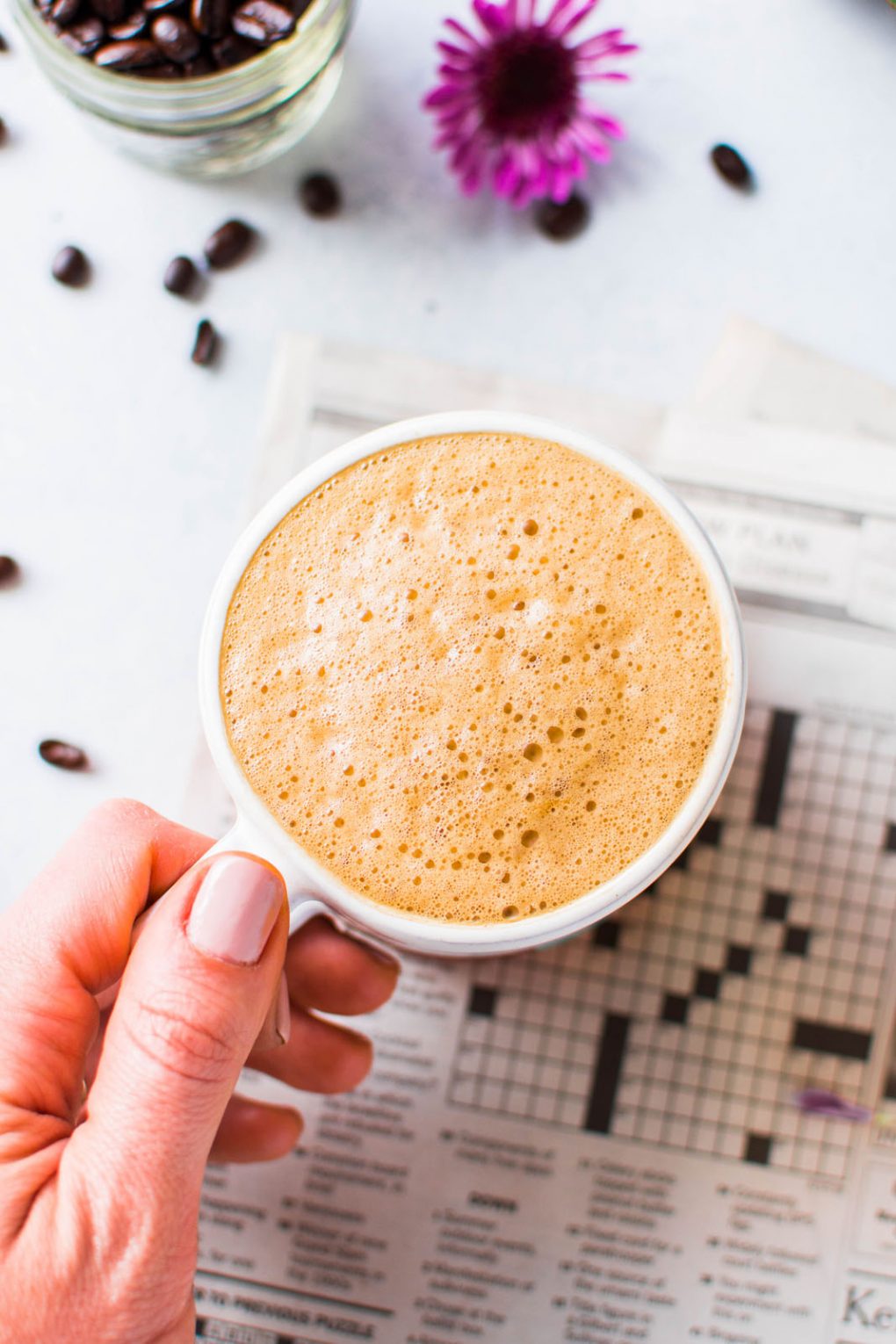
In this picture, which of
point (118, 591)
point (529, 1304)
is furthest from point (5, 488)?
point (529, 1304)

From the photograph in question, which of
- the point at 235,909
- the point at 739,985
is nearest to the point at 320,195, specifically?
the point at 235,909

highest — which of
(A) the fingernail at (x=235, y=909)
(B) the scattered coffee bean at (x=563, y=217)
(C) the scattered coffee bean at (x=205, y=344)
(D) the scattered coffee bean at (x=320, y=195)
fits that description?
Answer: (B) the scattered coffee bean at (x=563, y=217)

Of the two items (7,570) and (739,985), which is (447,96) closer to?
(7,570)

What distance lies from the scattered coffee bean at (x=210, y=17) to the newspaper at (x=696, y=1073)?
367 mm

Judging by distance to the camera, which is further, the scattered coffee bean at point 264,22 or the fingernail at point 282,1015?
the scattered coffee bean at point 264,22

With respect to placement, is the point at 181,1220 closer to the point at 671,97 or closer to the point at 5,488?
the point at 5,488

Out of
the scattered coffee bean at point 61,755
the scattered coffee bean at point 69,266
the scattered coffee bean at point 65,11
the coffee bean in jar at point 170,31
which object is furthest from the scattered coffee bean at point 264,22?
the scattered coffee bean at point 61,755

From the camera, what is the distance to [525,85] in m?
0.84

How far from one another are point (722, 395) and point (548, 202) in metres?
0.21

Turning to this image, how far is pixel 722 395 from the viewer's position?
0.85 metres

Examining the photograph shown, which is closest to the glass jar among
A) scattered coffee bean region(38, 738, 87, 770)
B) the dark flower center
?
the dark flower center

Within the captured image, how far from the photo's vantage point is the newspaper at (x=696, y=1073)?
82 centimetres

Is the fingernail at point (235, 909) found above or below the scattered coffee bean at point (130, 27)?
below

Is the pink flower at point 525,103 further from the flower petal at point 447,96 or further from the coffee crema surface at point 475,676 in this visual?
the coffee crema surface at point 475,676
